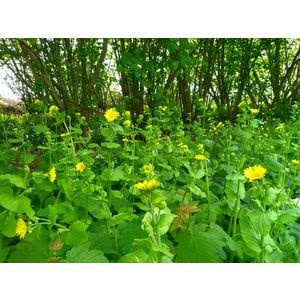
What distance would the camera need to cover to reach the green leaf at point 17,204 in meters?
0.99

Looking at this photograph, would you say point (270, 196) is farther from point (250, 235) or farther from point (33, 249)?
point (33, 249)

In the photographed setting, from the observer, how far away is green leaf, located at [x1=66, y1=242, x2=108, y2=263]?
91cm

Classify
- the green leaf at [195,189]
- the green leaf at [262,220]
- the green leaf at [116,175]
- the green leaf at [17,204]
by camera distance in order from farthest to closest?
the green leaf at [116,175] < the green leaf at [195,189] < the green leaf at [17,204] < the green leaf at [262,220]

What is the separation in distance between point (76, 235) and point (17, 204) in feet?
0.52

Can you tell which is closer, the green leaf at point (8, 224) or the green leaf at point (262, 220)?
the green leaf at point (262, 220)

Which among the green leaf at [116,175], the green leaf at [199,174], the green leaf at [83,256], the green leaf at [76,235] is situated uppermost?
the green leaf at [199,174]

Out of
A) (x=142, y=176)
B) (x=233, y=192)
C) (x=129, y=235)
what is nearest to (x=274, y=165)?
(x=233, y=192)

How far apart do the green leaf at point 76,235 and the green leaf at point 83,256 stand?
0.04 m

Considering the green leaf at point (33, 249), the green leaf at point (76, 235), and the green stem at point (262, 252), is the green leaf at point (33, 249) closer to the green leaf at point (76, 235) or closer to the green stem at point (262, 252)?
the green leaf at point (76, 235)

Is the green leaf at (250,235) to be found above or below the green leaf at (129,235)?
above

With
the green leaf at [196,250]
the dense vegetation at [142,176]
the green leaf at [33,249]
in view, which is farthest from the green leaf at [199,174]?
the green leaf at [33,249]

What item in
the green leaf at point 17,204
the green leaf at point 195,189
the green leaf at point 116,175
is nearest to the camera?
the green leaf at point 17,204

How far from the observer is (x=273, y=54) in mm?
4043
